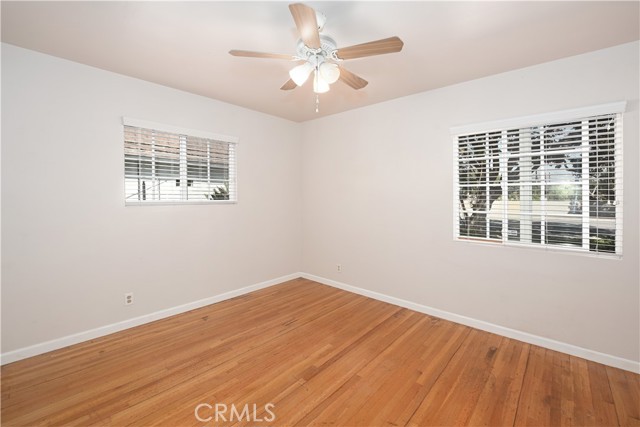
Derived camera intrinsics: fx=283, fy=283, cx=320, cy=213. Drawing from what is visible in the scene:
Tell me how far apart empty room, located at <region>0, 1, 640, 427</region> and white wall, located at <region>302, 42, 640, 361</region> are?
22 mm

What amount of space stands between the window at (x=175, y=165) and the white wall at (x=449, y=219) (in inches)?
55.6

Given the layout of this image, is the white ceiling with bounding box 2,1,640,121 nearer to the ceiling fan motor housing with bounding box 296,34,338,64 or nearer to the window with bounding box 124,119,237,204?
the ceiling fan motor housing with bounding box 296,34,338,64

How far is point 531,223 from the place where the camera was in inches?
108

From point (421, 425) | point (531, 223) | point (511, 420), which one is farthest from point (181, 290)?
point (531, 223)

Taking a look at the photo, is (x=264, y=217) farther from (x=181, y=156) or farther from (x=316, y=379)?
(x=316, y=379)

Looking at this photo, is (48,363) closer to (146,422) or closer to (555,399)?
(146,422)

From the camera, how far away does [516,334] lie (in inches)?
109

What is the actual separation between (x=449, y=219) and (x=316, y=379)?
7.11 ft

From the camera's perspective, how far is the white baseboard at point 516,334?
7.61 feet

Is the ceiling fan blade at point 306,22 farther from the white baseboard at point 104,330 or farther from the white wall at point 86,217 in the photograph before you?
the white baseboard at point 104,330

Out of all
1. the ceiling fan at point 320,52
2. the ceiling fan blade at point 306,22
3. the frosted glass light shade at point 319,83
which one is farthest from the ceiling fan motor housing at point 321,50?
the ceiling fan blade at point 306,22

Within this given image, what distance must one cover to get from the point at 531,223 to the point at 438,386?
1.78 metres

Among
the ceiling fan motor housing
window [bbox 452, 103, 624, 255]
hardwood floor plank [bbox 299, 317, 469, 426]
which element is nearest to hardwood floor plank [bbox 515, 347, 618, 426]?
hardwood floor plank [bbox 299, 317, 469, 426]

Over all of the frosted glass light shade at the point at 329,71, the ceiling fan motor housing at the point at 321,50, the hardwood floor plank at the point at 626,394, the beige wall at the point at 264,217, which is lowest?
the hardwood floor plank at the point at 626,394
